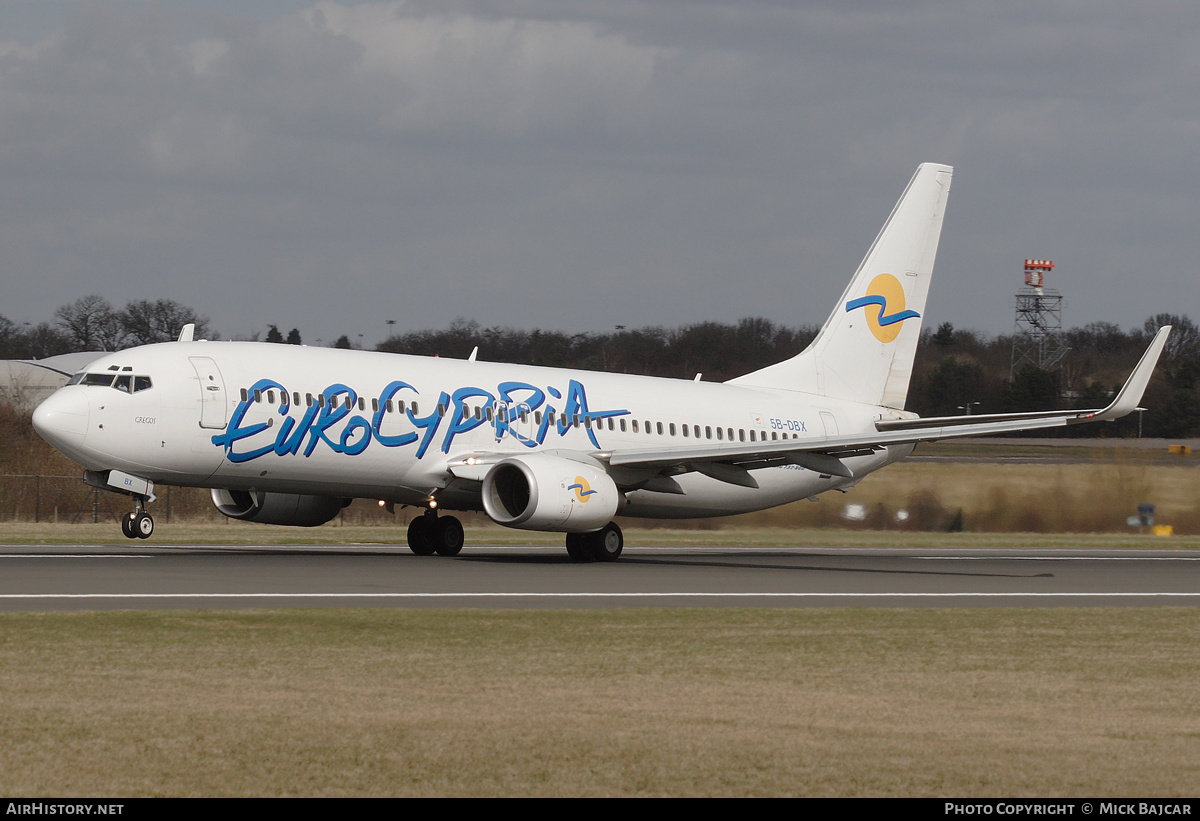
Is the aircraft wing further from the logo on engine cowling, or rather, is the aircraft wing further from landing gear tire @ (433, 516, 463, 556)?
landing gear tire @ (433, 516, 463, 556)

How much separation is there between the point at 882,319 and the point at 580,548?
40.0ft

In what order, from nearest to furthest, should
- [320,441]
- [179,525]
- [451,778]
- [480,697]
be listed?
[451,778]
[480,697]
[320,441]
[179,525]

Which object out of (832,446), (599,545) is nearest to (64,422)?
(599,545)

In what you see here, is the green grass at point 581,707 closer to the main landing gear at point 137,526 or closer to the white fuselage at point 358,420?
the main landing gear at point 137,526

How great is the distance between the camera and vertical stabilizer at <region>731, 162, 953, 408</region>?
3709 cm

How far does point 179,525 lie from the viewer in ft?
142

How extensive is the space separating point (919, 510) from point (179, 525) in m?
21.7

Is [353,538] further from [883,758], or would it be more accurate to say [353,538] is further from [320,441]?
[883,758]


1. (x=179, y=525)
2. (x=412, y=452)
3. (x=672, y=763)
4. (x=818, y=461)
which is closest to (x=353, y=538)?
(x=179, y=525)

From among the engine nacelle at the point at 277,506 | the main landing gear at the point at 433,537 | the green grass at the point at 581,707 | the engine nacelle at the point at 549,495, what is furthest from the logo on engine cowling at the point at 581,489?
the green grass at the point at 581,707

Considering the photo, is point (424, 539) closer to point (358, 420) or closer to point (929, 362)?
point (358, 420)

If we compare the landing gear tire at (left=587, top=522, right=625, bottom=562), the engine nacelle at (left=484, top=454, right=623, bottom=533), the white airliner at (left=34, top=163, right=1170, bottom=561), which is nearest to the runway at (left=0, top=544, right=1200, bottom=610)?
the landing gear tire at (left=587, top=522, right=625, bottom=562)

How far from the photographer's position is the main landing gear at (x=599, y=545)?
97.0ft

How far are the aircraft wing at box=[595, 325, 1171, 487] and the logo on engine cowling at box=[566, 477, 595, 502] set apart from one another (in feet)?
5.94
